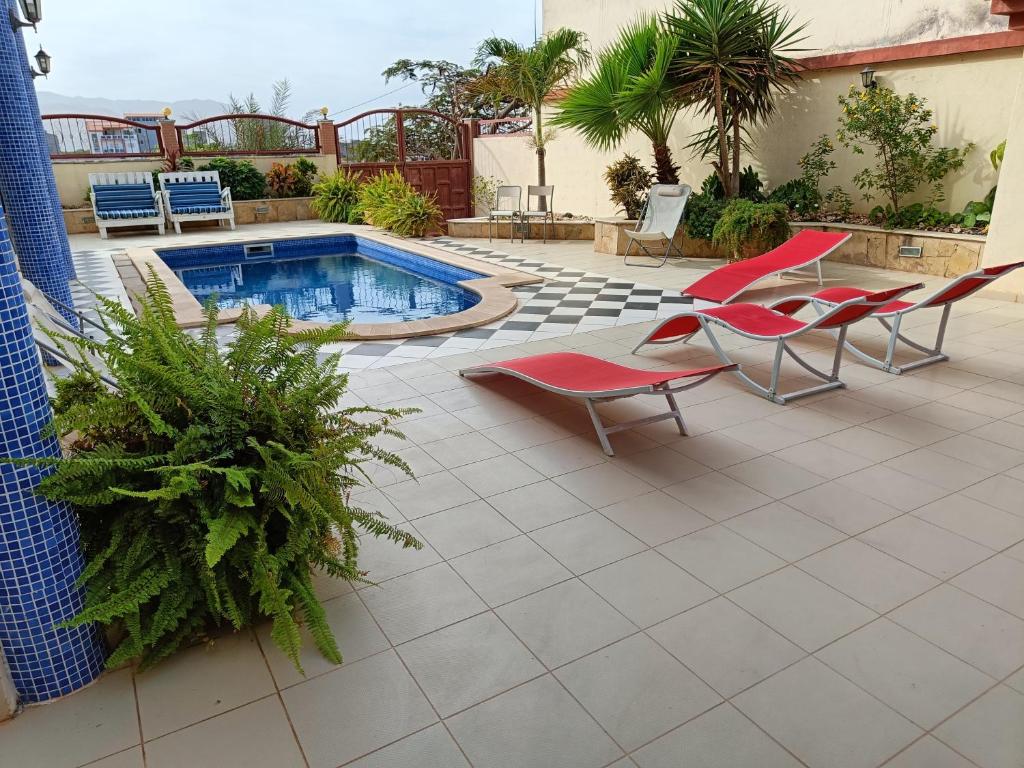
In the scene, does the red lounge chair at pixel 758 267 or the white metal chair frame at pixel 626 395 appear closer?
the white metal chair frame at pixel 626 395

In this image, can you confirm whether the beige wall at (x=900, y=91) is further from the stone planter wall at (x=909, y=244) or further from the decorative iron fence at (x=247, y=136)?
the decorative iron fence at (x=247, y=136)

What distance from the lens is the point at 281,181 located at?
1345cm

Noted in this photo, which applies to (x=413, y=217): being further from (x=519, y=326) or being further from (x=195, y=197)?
(x=519, y=326)

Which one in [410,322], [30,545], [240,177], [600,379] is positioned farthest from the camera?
[240,177]

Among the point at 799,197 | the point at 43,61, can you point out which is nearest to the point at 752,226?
the point at 799,197

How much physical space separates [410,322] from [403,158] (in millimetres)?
9171

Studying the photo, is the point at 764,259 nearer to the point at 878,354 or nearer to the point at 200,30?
the point at 878,354

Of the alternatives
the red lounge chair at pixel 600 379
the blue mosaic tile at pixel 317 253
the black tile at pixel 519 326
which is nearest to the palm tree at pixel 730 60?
the blue mosaic tile at pixel 317 253

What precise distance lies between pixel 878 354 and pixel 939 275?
10.7 feet

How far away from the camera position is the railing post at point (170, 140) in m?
12.7

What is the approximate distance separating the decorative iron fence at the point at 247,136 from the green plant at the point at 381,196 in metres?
2.51

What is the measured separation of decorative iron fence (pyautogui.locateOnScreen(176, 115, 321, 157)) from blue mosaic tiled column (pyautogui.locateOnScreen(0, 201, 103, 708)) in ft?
42.7

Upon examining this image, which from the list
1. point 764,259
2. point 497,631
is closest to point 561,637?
point 497,631

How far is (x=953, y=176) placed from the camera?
24.3 feet
